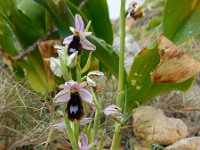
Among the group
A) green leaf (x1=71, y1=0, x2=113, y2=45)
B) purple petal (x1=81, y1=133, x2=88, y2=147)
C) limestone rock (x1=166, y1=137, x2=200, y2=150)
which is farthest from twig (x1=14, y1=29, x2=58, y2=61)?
purple petal (x1=81, y1=133, x2=88, y2=147)

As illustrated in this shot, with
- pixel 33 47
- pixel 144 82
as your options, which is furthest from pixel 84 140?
pixel 33 47

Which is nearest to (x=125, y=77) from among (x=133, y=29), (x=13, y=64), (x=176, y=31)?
(x=176, y=31)

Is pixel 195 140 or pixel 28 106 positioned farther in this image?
pixel 28 106

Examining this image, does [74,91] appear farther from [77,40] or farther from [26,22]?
[26,22]

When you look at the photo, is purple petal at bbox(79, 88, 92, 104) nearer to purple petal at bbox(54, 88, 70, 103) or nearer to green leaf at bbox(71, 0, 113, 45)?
purple petal at bbox(54, 88, 70, 103)

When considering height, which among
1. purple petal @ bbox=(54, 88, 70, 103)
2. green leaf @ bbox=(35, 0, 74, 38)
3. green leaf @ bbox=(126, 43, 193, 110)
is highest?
green leaf @ bbox=(35, 0, 74, 38)

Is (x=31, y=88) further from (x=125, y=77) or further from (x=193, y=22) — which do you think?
(x=193, y=22)

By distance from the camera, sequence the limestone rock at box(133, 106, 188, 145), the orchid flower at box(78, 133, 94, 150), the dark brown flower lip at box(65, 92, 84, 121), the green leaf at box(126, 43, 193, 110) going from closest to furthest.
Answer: the dark brown flower lip at box(65, 92, 84, 121), the orchid flower at box(78, 133, 94, 150), the green leaf at box(126, 43, 193, 110), the limestone rock at box(133, 106, 188, 145)
